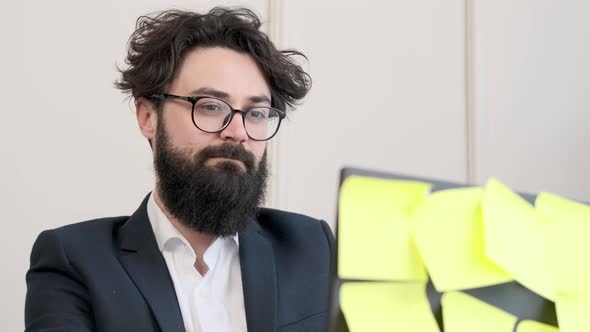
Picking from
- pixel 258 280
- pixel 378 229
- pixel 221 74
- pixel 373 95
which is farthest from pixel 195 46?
pixel 373 95

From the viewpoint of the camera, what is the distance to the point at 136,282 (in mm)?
1100

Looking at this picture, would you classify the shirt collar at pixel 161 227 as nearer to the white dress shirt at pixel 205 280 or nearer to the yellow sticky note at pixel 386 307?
the white dress shirt at pixel 205 280

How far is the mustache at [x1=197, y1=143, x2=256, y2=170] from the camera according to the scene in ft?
3.92

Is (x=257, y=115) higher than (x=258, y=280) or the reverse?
higher

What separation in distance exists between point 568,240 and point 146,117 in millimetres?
961

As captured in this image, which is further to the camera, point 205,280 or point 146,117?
point 146,117

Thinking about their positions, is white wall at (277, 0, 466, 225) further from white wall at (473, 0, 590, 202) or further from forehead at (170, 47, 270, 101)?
forehead at (170, 47, 270, 101)

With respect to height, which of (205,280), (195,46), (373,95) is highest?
(195,46)

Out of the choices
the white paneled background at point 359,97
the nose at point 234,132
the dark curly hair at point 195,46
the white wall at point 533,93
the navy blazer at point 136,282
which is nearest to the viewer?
the navy blazer at point 136,282

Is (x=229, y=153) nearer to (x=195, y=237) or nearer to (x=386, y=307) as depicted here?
(x=195, y=237)

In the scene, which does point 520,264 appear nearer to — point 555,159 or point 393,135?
point 393,135

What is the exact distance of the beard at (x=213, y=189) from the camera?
3.92 ft

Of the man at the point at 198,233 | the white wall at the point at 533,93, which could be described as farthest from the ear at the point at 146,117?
the white wall at the point at 533,93

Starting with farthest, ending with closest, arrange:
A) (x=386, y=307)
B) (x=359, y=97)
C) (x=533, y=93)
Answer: (x=533, y=93), (x=359, y=97), (x=386, y=307)
